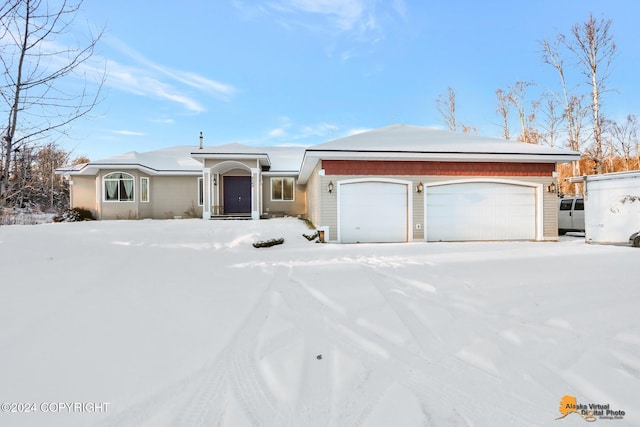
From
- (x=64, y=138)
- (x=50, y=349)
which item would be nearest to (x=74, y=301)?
(x=50, y=349)

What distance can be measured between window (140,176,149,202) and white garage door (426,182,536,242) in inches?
575

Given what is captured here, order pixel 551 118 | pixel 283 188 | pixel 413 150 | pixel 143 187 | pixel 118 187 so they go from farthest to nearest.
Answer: pixel 551 118
pixel 283 188
pixel 143 187
pixel 118 187
pixel 413 150

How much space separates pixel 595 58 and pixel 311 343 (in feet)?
73.1

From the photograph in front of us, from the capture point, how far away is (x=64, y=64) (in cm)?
415

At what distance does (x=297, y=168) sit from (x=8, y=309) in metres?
A: 13.5

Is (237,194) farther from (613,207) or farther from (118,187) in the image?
(613,207)

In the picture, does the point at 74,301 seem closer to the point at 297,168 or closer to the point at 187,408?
the point at 187,408

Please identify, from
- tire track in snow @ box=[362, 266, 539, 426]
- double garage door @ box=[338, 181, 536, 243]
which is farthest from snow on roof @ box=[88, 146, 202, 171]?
tire track in snow @ box=[362, 266, 539, 426]

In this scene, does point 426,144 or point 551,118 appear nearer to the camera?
point 426,144

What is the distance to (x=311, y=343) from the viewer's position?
2.83 metres

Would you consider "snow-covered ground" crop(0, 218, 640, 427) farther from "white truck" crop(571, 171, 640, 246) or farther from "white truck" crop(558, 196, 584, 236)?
"white truck" crop(558, 196, 584, 236)

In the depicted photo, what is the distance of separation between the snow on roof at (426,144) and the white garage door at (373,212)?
4.36 ft

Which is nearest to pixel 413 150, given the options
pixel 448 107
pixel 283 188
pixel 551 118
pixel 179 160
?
pixel 283 188

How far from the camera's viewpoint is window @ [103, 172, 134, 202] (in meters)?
15.0
